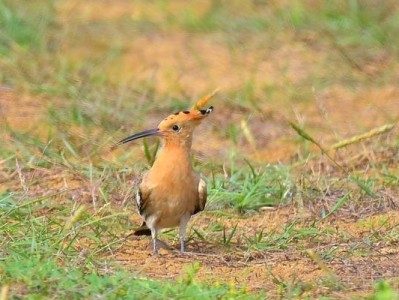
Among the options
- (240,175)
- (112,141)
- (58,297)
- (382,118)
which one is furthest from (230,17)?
(58,297)

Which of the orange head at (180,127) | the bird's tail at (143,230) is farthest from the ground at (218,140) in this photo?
the orange head at (180,127)

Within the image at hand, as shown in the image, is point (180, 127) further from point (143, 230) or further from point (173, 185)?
point (143, 230)

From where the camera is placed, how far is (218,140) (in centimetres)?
922

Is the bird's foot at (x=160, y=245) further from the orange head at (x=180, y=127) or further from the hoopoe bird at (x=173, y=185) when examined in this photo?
the orange head at (x=180, y=127)

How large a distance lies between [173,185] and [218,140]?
284 cm

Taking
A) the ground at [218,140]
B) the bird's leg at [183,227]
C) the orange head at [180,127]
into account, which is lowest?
the ground at [218,140]

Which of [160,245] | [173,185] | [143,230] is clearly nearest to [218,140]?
[143,230]

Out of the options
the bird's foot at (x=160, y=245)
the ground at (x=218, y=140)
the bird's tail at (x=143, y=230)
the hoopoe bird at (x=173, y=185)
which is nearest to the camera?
the ground at (x=218, y=140)

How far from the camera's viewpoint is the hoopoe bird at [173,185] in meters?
6.40

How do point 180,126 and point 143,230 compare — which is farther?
point 143,230

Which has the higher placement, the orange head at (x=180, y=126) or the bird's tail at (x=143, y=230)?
the orange head at (x=180, y=126)

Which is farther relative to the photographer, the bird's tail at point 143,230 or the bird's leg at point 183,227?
the bird's tail at point 143,230

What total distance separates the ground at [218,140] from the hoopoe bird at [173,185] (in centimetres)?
15

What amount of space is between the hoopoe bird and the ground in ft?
0.48
